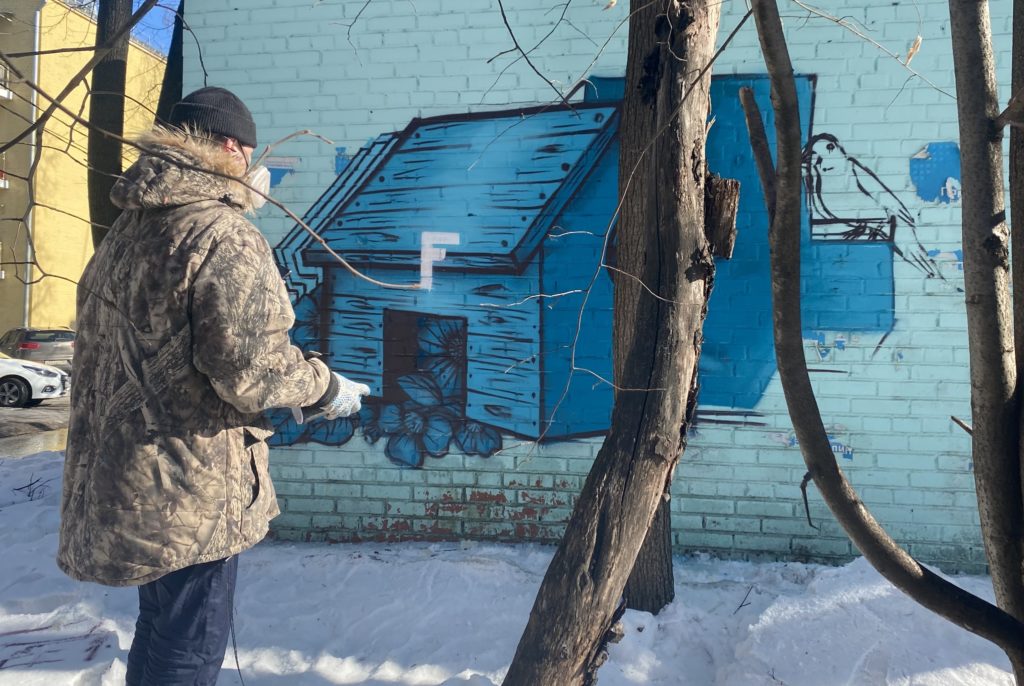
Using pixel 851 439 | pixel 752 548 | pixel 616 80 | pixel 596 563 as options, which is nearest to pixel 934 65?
pixel 616 80

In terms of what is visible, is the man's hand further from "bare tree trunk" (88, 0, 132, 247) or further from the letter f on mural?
"bare tree trunk" (88, 0, 132, 247)

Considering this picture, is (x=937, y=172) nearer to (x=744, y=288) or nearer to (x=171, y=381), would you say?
(x=744, y=288)

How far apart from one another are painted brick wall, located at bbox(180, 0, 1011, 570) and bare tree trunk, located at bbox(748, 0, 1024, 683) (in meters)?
2.30

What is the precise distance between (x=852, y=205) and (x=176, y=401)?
129 inches

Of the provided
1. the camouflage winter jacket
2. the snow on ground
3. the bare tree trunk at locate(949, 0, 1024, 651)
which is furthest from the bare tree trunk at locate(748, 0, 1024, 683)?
the camouflage winter jacket

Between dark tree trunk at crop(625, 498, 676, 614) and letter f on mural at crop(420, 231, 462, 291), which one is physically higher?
letter f on mural at crop(420, 231, 462, 291)

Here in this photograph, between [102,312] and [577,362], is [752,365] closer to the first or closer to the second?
[577,362]

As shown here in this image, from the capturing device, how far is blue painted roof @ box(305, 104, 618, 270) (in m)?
3.82

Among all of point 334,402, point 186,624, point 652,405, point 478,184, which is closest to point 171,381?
point 334,402

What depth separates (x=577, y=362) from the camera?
3838 millimetres

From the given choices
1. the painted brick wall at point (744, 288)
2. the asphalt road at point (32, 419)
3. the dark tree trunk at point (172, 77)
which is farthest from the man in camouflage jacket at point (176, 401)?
the asphalt road at point (32, 419)

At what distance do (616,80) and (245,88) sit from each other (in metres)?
2.09

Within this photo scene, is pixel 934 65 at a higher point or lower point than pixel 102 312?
higher

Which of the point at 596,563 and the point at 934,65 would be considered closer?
the point at 596,563
